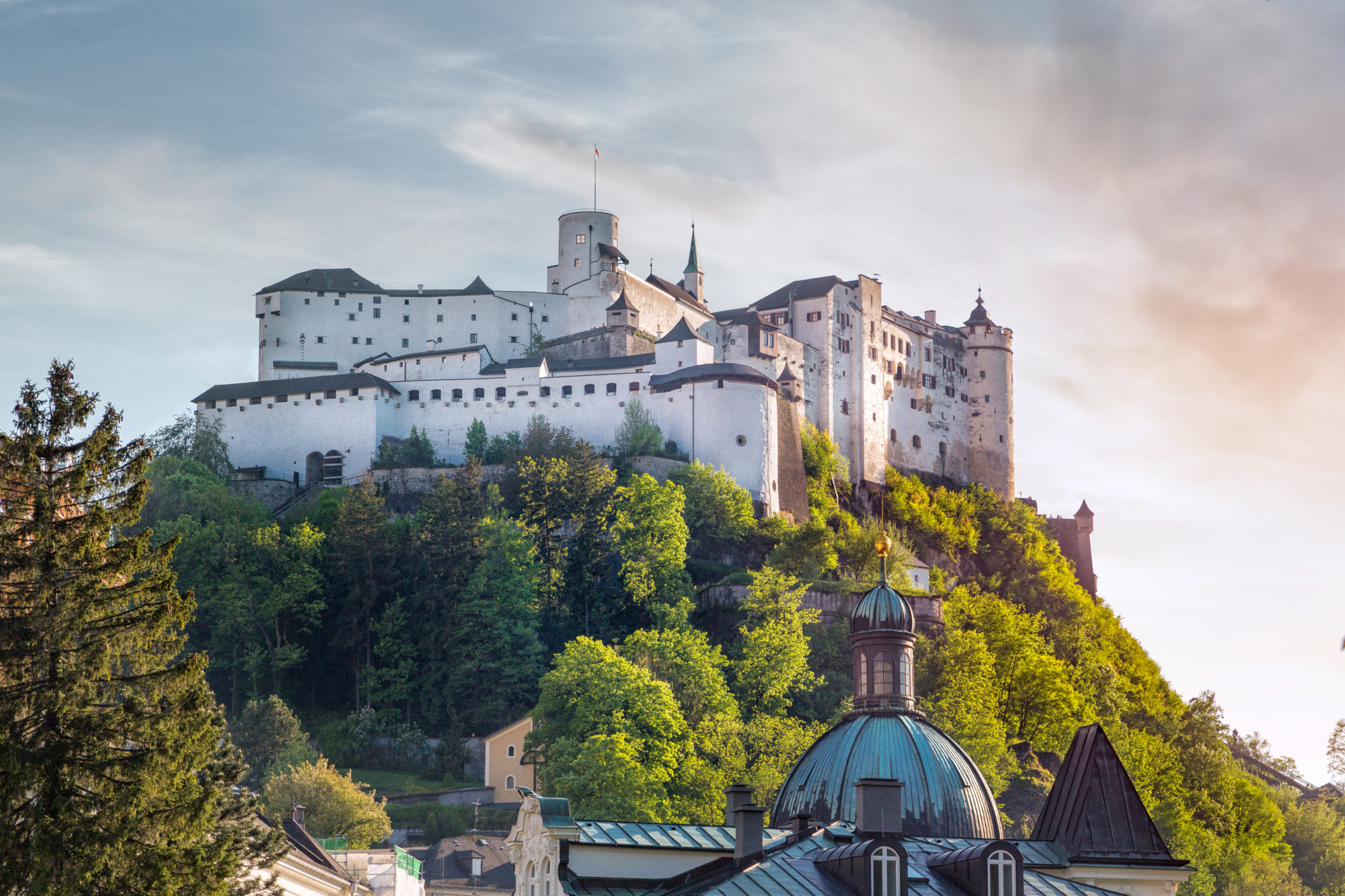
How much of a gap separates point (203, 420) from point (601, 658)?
4544 cm

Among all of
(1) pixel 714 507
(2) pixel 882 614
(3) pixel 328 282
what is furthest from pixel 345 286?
(2) pixel 882 614

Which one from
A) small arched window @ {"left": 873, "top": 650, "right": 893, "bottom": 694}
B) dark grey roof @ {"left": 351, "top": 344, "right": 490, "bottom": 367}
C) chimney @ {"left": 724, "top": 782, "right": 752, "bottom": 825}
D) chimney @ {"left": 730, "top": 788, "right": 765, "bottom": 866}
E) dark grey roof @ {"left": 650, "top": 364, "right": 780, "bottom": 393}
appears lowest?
chimney @ {"left": 730, "top": 788, "right": 765, "bottom": 866}

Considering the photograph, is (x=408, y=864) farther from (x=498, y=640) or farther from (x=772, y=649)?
(x=498, y=640)

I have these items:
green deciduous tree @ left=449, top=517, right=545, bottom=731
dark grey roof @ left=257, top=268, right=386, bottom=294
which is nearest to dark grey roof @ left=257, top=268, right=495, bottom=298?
dark grey roof @ left=257, top=268, right=386, bottom=294

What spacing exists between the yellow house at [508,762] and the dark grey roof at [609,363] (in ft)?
94.5

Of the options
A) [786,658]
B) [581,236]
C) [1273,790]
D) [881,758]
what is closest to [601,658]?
[786,658]

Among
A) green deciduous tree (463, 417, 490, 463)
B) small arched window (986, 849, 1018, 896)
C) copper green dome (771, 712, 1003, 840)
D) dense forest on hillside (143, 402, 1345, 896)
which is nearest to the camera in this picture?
small arched window (986, 849, 1018, 896)

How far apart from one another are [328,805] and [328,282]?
2374 inches

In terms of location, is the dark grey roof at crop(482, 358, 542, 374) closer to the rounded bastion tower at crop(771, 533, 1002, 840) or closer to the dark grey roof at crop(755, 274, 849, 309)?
the dark grey roof at crop(755, 274, 849, 309)

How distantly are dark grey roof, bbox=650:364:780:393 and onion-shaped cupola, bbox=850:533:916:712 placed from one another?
1895 inches

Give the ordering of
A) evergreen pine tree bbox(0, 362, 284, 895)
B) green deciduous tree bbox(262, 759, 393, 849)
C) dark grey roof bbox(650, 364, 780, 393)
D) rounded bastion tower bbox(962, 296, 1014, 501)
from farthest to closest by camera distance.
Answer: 1. rounded bastion tower bbox(962, 296, 1014, 501)
2. dark grey roof bbox(650, 364, 780, 393)
3. green deciduous tree bbox(262, 759, 393, 849)
4. evergreen pine tree bbox(0, 362, 284, 895)

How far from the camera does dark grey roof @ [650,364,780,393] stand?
96.9 m

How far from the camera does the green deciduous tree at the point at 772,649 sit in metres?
74.8

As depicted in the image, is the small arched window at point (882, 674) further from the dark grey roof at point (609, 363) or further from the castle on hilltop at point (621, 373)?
the dark grey roof at point (609, 363)
